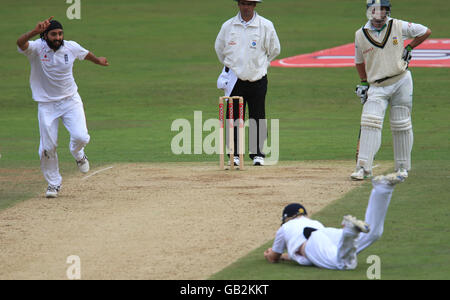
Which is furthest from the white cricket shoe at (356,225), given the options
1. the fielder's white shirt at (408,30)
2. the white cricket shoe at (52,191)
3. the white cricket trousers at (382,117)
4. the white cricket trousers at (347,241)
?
the white cricket shoe at (52,191)

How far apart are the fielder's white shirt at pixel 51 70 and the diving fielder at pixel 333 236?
171 inches

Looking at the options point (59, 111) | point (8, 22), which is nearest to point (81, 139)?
point (59, 111)

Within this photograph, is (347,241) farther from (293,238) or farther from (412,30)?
(412,30)

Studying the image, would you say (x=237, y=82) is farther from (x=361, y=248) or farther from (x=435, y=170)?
(x=361, y=248)

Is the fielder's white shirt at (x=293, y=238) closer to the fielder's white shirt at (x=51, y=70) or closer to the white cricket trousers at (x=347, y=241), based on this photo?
the white cricket trousers at (x=347, y=241)

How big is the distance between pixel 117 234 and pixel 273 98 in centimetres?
1360

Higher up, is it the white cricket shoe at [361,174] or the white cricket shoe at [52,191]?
the white cricket shoe at [361,174]

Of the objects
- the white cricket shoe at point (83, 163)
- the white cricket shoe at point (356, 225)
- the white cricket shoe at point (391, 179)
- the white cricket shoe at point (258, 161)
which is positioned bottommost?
the white cricket shoe at point (258, 161)

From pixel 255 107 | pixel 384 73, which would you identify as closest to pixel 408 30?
pixel 384 73

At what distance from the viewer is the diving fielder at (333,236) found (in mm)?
6836

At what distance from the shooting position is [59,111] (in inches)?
427

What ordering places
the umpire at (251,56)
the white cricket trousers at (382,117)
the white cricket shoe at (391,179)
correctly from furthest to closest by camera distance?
the umpire at (251,56), the white cricket trousers at (382,117), the white cricket shoe at (391,179)

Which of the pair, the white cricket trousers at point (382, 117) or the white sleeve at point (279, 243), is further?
the white cricket trousers at point (382, 117)

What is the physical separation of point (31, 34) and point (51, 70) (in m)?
0.82
